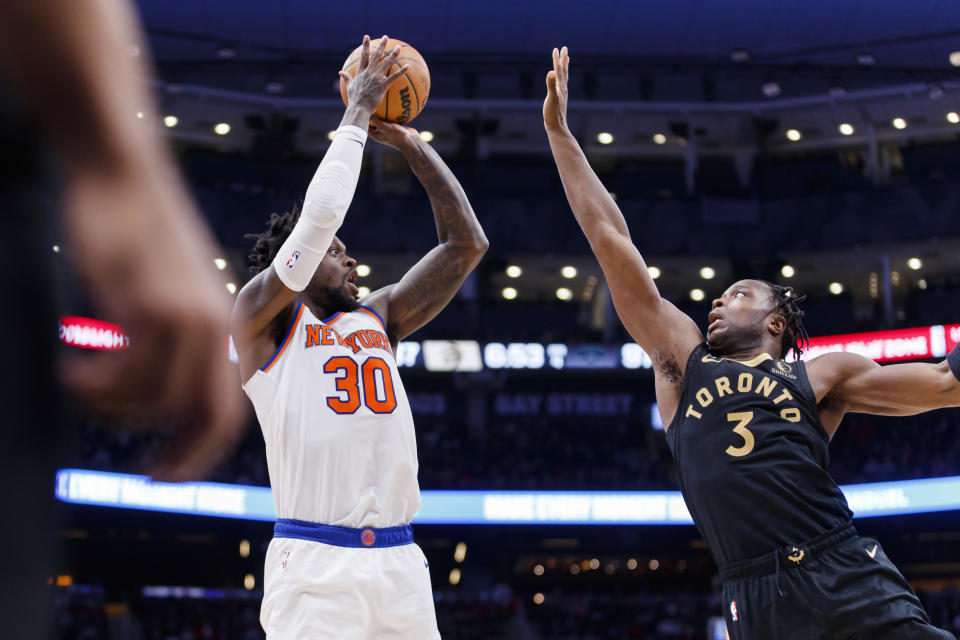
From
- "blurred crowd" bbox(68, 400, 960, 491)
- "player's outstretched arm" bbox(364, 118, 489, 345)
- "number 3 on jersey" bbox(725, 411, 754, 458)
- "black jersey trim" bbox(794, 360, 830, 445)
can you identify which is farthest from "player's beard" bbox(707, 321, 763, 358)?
"blurred crowd" bbox(68, 400, 960, 491)

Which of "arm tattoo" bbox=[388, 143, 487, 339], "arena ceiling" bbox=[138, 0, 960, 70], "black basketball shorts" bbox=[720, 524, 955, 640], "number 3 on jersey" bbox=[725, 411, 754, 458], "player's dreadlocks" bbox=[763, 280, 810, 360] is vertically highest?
"arena ceiling" bbox=[138, 0, 960, 70]

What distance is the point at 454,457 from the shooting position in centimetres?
2356

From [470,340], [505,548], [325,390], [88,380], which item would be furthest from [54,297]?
[505,548]

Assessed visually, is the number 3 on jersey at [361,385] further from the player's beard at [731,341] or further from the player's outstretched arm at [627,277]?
the player's beard at [731,341]

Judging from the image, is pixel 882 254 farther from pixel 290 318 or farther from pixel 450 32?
pixel 290 318

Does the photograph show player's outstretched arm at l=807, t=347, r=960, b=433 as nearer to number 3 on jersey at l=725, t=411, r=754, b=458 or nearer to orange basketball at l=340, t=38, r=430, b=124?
number 3 on jersey at l=725, t=411, r=754, b=458

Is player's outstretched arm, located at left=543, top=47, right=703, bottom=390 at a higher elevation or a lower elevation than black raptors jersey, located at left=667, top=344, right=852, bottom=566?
higher

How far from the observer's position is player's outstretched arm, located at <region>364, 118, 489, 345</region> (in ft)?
14.4

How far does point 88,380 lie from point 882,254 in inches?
1020

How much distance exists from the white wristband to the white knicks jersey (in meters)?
0.46

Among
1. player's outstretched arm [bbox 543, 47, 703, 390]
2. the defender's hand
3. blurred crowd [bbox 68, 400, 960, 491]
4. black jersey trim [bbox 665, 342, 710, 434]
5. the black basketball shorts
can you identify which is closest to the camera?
the black basketball shorts

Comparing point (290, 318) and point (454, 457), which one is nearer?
point (290, 318)

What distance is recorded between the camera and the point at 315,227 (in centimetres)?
331

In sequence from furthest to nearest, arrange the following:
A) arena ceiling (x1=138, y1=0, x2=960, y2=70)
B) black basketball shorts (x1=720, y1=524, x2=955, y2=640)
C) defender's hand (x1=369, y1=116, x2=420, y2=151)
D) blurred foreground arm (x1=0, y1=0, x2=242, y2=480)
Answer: arena ceiling (x1=138, y1=0, x2=960, y2=70)
defender's hand (x1=369, y1=116, x2=420, y2=151)
black basketball shorts (x1=720, y1=524, x2=955, y2=640)
blurred foreground arm (x1=0, y1=0, x2=242, y2=480)
